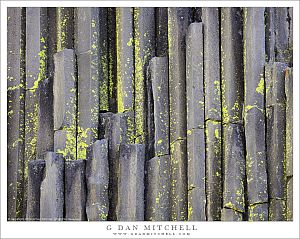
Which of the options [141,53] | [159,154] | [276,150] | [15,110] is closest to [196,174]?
[159,154]

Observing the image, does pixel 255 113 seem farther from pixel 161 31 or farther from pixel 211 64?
pixel 161 31

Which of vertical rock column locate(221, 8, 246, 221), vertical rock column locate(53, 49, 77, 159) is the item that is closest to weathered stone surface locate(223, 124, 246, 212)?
vertical rock column locate(221, 8, 246, 221)

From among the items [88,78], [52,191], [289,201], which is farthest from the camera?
[88,78]

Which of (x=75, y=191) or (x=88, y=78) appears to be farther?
(x=88, y=78)

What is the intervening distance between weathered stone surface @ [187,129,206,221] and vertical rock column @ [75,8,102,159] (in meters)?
0.36

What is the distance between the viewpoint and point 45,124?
3.52m

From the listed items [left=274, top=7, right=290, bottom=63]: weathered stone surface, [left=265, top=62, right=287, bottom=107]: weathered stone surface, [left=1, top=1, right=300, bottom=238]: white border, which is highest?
[left=274, top=7, right=290, bottom=63]: weathered stone surface

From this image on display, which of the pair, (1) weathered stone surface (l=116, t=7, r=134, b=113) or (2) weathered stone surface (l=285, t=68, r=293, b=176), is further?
(1) weathered stone surface (l=116, t=7, r=134, b=113)

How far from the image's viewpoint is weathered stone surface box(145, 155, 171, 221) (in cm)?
340

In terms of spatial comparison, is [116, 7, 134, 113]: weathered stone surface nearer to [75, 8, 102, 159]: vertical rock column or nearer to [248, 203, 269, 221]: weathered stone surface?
[75, 8, 102, 159]: vertical rock column

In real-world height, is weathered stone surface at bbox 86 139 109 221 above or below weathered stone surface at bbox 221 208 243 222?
above

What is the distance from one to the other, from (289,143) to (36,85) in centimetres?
98

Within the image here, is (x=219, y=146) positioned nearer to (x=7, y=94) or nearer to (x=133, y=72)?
(x=133, y=72)

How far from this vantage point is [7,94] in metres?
3.60
